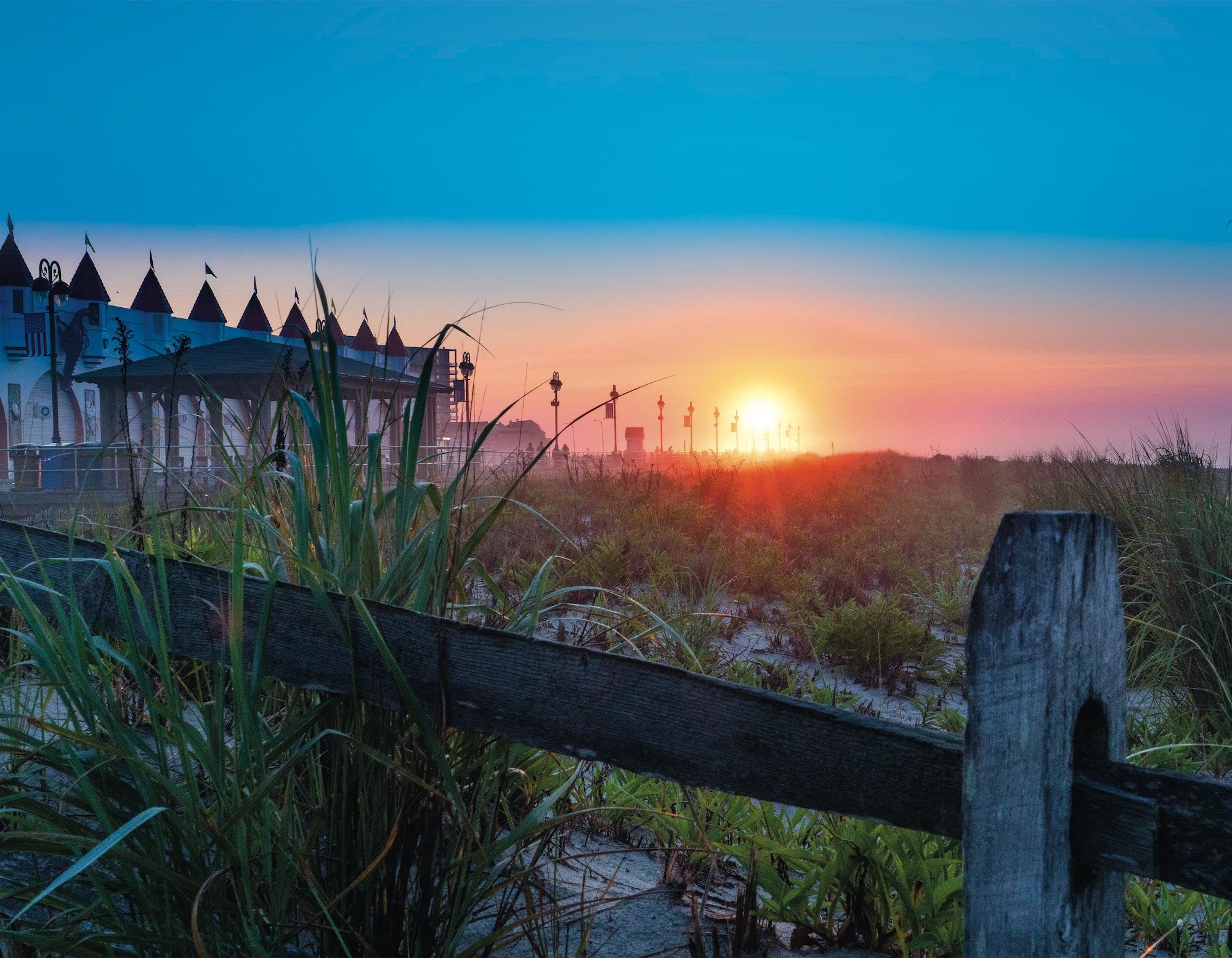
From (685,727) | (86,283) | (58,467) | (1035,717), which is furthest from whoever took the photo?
(86,283)

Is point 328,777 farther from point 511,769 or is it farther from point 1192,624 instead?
point 1192,624

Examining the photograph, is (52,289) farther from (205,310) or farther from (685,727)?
(685,727)

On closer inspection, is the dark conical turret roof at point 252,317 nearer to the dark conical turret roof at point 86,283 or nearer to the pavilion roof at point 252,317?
the pavilion roof at point 252,317

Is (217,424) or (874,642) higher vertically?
(217,424)

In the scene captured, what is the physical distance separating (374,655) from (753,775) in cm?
80

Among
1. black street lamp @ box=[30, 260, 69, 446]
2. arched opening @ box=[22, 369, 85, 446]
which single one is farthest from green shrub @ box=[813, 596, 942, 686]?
arched opening @ box=[22, 369, 85, 446]

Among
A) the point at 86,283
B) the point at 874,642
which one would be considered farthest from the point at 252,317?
the point at 874,642

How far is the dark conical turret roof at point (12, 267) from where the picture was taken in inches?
1521

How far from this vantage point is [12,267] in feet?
127

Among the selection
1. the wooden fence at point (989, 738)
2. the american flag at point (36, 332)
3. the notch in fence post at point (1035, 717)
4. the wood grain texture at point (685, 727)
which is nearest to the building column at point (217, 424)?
the wood grain texture at point (685, 727)

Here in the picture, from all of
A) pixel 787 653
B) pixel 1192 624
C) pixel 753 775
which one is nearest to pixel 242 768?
pixel 753 775

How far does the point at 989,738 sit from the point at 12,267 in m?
46.8

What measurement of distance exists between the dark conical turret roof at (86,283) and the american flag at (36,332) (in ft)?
5.47

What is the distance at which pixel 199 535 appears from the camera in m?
6.07
